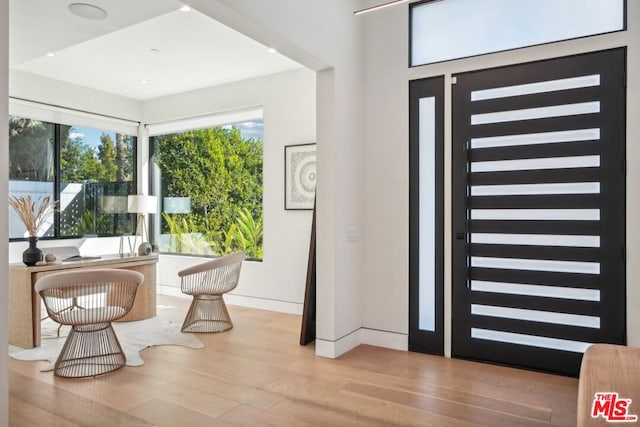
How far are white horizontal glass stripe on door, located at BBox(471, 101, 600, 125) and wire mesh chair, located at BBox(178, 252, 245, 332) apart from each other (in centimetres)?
290

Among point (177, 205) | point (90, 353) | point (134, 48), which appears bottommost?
point (90, 353)

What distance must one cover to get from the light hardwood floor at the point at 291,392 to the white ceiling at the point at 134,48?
2560 millimetres

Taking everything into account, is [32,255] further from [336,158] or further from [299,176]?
[336,158]

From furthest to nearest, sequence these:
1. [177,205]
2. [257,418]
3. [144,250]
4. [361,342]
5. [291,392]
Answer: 1. [177,205]
2. [144,250]
3. [361,342]
4. [291,392]
5. [257,418]

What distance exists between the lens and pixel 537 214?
130 inches

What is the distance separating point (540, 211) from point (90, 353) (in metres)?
3.66

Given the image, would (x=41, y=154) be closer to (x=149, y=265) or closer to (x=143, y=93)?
(x=143, y=93)

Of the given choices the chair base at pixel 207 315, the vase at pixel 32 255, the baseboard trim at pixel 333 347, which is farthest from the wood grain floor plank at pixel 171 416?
the vase at pixel 32 255

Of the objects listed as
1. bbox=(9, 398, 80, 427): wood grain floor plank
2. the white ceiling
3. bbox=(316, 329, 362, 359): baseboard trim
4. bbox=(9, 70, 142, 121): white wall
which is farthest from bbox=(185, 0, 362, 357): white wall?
bbox=(9, 70, 142, 121): white wall

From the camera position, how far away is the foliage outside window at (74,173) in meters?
5.39

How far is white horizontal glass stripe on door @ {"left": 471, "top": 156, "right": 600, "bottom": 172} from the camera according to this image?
312cm

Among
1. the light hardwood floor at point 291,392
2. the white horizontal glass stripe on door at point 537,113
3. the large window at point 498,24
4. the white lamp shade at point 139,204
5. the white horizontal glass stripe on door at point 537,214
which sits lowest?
the light hardwood floor at point 291,392

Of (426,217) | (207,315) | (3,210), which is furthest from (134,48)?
(426,217)

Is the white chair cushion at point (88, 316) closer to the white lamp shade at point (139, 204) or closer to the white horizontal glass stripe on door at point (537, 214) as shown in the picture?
the white lamp shade at point (139, 204)
